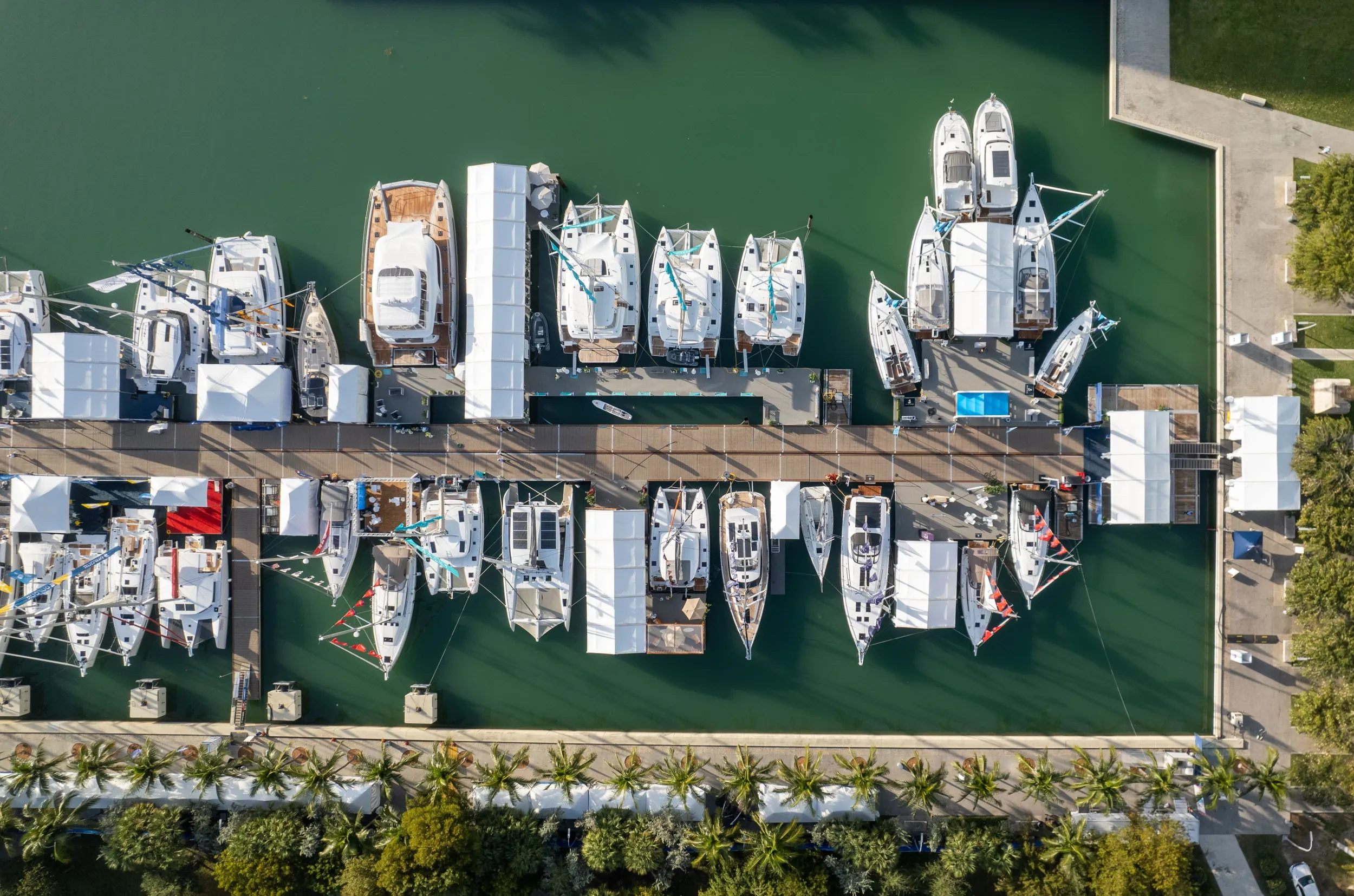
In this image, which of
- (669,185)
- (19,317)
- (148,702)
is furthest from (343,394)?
(669,185)

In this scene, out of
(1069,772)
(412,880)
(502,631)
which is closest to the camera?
(412,880)

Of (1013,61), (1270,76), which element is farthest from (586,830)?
(1270,76)

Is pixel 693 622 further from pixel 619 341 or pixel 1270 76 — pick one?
pixel 1270 76

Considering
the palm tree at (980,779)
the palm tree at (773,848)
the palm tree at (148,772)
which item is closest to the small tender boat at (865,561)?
the palm tree at (980,779)

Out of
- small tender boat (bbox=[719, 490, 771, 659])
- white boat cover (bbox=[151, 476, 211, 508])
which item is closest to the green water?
small tender boat (bbox=[719, 490, 771, 659])

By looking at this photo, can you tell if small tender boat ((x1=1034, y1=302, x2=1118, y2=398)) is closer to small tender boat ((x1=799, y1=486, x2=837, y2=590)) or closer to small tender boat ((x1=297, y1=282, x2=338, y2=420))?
small tender boat ((x1=799, y1=486, x2=837, y2=590))

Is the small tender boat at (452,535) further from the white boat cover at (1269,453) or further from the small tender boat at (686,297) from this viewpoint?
the white boat cover at (1269,453)
